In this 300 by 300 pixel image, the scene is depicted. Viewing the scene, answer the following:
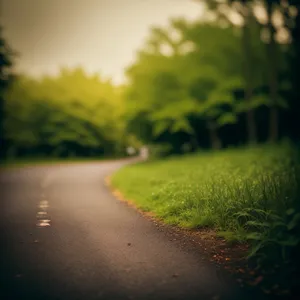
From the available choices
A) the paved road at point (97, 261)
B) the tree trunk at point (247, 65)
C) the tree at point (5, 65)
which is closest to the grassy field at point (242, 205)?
the paved road at point (97, 261)

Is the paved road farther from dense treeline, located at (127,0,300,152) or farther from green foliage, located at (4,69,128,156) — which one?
green foliage, located at (4,69,128,156)

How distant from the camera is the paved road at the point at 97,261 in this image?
13.1ft

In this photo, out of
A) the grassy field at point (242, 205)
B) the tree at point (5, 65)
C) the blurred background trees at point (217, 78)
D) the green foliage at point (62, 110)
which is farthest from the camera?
the green foliage at point (62, 110)

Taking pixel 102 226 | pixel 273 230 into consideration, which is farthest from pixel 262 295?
pixel 102 226

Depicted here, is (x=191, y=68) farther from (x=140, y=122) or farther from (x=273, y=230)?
(x=273, y=230)

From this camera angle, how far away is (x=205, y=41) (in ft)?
65.7

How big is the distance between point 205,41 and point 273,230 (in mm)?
17640

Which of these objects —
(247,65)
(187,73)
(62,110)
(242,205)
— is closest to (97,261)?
(242,205)

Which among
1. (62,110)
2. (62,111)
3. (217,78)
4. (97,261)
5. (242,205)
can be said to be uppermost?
(62,110)

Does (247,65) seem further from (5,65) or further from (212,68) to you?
(5,65)

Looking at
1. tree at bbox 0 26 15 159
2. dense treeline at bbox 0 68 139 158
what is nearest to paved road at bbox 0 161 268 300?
tree at bbox 0 26 15 159

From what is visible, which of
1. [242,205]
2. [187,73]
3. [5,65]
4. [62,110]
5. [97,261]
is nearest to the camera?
[97,261]

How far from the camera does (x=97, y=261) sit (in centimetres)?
495

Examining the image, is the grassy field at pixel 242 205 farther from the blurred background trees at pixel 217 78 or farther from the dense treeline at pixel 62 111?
the dense treeline at pixel 62 111
